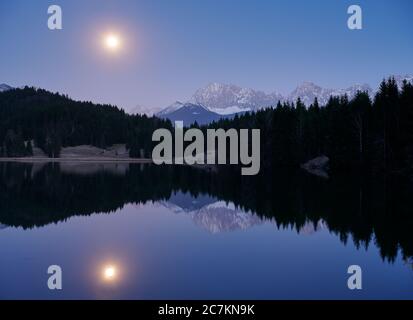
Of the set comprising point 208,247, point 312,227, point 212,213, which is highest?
point 312,227

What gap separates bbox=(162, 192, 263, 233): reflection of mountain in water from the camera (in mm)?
26547

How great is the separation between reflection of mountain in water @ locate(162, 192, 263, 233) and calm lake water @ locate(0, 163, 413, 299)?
0.36 feet

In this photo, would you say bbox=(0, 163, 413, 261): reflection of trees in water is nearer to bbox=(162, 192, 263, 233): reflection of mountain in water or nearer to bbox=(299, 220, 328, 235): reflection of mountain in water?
bbox=(299, 220, 328, 235): reflection of mountain in water

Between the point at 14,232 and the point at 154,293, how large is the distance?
13.4 m

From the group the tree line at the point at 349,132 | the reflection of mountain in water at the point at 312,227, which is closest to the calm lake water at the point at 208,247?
the reflection of mountain in water at the point at 312,227

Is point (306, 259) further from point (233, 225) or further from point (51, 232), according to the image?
point (51, 232)

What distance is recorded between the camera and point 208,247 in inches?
787

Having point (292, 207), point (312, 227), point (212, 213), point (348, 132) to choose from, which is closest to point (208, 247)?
point (312, 227)

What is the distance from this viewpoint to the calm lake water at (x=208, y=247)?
45.3ft

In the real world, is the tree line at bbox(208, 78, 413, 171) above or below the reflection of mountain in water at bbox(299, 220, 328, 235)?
above

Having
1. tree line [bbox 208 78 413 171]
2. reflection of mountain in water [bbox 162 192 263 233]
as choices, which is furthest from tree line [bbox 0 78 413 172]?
reflection of mountain in water [bbox 162 192 263 233]

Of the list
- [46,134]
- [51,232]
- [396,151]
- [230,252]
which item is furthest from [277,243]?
[46,134]

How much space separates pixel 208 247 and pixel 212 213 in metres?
12.0

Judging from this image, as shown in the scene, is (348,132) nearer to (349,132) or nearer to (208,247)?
(349,132)
